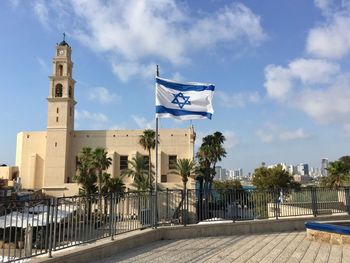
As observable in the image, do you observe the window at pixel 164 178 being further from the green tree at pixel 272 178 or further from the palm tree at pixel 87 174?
the green tree at pixel 272 178

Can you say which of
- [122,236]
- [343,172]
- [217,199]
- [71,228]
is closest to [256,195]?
[217,199]

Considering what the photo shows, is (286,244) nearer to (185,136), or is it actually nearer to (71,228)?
(71,228)

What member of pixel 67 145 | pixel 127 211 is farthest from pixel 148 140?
pixel 127 211

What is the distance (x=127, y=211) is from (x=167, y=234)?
184 centimetres

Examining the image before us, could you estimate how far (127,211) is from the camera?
9820 millimetres

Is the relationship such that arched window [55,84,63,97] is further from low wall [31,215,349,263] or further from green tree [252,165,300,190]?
low wall [31,215,349,263]

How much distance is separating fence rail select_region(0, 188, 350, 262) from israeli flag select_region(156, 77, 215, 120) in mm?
2493

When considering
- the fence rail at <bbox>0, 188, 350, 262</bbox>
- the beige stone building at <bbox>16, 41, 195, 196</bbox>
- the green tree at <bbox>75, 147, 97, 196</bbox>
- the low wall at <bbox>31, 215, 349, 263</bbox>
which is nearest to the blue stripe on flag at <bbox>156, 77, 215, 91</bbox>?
the fence rail at <bbox>0, 188, 350, 262</bbox>

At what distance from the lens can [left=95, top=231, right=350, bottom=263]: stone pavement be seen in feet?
26.3

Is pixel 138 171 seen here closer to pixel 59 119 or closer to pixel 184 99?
pixel 59 119

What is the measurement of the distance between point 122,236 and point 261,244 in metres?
3.70

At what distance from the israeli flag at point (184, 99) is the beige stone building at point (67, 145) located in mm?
42083

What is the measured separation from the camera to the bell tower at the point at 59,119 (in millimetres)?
53269

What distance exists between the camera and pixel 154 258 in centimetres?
816
